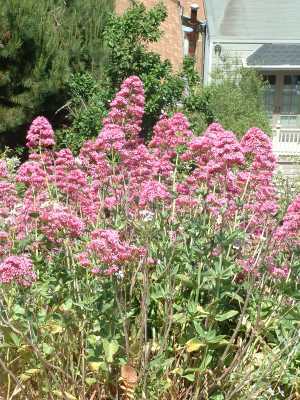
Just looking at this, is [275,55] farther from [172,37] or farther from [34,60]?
[34,60]

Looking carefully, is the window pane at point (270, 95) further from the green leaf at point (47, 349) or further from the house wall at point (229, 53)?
the green leaf at point (47, 349)

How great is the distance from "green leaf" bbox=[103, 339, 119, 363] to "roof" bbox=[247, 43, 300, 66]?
18247 millimetres

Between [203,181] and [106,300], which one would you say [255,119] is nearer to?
[203,181]

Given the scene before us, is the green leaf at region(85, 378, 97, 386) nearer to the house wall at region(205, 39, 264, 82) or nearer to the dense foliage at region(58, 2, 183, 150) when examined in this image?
the dense foliage at region(58, 2, 183, 150)

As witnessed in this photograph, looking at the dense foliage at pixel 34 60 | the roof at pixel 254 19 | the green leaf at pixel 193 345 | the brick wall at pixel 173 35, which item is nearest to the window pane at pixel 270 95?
the roof at pixel 254 19

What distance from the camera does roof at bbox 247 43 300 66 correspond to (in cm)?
2011

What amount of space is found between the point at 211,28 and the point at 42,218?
19076mm

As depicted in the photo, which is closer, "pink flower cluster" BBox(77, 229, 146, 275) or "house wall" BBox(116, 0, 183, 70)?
"pink flower cluster" BBox(77, 229, 146, 275)

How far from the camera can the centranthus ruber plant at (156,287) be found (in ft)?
9.42

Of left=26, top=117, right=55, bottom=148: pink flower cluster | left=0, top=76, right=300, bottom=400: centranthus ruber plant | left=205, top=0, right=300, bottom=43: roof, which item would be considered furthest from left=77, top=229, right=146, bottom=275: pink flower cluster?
left=205, top=0, right=300, bottom=43: roof

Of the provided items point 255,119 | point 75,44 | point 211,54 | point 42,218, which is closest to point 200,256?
point 42,218

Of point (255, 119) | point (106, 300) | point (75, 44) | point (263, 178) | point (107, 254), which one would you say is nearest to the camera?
point (107, 254)

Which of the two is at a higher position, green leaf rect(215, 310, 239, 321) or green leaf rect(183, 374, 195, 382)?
green leaf rect(215, 310, 239, 321)

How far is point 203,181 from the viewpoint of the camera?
395 cm
